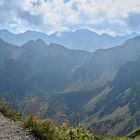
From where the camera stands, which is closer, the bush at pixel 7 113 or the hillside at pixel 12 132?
the hillside at pixel 12 132

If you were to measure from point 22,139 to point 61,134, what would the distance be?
12.4ft

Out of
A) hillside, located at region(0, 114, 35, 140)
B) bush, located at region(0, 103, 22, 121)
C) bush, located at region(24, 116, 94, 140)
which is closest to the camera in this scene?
hillside, located at region(0, 114, 35, 140)

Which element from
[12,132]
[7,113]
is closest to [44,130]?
[12,132]

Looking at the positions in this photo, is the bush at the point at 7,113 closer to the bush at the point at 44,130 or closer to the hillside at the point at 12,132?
the hillside at the point at 12,132

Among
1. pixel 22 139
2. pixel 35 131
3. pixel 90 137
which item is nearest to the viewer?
pixel 22 139

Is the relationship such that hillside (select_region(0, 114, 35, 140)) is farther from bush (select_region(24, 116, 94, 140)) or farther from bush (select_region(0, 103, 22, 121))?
bush (select_region(0, 103, 22, 121))

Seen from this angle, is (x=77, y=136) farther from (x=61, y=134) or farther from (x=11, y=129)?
(x=11, y=129)

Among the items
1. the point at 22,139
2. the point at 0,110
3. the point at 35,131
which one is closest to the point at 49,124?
the point at 35,131

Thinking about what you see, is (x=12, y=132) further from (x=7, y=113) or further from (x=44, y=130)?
(x=7, y=113)

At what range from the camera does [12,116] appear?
29078 mm

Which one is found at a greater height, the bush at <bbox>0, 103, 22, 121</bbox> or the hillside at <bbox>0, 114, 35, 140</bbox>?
the hillside at <bbox>0, 114, 35, 140</bbox>

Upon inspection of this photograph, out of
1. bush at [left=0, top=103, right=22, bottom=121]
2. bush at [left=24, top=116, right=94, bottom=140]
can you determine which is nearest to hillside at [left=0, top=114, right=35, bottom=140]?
bush at [left=24, top=116, right=94, bottom=140]

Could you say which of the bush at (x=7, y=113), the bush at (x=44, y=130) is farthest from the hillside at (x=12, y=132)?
the bush at (x=7, y=113)

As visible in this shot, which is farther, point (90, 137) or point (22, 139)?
point (90, 137)
